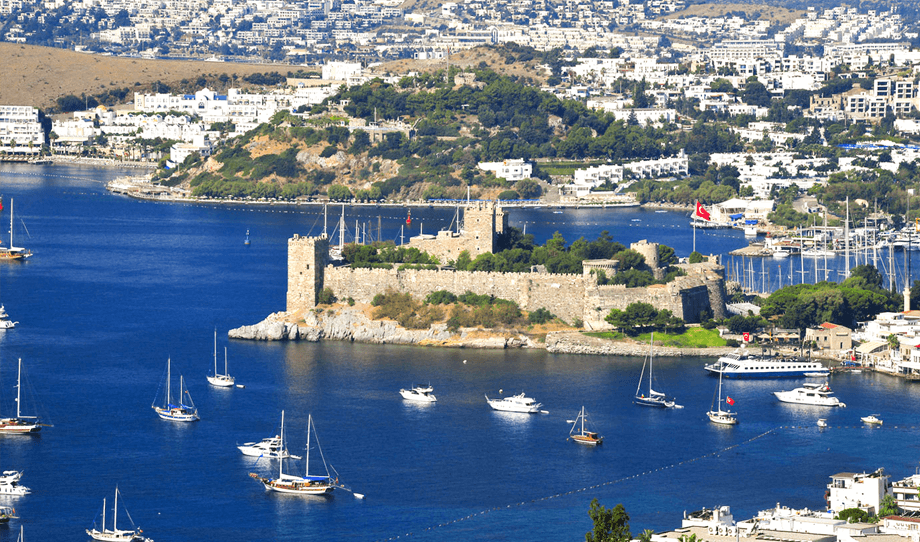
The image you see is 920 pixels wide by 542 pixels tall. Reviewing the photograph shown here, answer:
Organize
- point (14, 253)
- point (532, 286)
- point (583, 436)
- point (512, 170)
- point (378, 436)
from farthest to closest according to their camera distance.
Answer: point (512, 170) < point (14, 253) < point (532, 286) < point (378, 436) < point (583, 436)

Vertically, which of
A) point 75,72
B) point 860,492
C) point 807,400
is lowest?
point 807,400

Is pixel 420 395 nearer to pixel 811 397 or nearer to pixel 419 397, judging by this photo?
pixel 419 397

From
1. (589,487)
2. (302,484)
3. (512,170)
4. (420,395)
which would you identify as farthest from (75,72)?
(589,487)

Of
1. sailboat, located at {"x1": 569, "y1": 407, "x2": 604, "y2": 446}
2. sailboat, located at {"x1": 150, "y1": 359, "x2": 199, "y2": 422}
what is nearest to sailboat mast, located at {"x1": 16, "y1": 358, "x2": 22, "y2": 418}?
sailboat, located at {"x1": 150, "y1": 359, "x2": 199, "y2": 422}

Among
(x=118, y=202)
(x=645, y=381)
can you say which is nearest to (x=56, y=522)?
(x=645, y=381)

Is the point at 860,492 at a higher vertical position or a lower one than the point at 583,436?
higher

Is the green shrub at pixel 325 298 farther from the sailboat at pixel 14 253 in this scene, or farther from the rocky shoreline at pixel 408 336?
the sailboat at pixel 14 253
